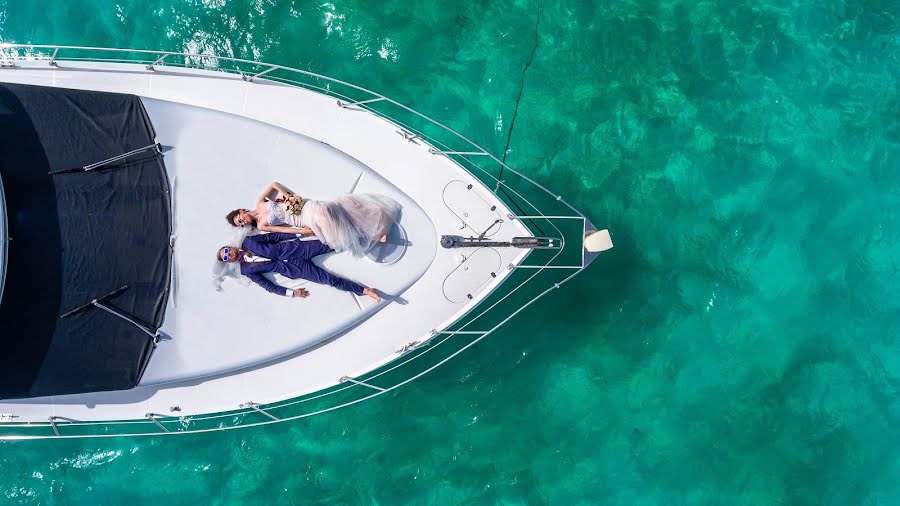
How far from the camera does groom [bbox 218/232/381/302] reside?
5758 mm

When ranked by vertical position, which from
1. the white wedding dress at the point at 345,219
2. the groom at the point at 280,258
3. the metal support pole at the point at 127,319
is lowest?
the metal support pole at the point at 127,319

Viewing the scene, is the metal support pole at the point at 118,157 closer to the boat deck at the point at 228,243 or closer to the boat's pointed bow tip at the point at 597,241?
the boat deck at the point at 228,243

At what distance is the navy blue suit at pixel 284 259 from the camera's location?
5.76 m

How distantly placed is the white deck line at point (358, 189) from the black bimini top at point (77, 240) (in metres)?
0.47

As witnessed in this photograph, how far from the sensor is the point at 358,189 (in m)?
5.96

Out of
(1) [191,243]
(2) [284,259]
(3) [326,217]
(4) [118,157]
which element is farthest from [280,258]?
(4) [118,157]

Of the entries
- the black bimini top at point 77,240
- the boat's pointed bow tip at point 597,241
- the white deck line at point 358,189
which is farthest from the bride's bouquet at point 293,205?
the boat's pointed bow tip at point 597,241

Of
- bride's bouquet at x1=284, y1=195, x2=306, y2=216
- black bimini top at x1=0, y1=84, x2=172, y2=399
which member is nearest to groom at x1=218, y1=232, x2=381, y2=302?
bride's bouquet at x1=284, y1=195, x2=306, y2=216

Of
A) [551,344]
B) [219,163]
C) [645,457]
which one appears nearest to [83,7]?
[219,163]

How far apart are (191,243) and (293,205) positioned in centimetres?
119

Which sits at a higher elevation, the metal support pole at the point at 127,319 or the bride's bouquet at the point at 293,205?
the bride's bouquet at the point at 293,205

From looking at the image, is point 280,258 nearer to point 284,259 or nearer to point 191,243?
point 284,259

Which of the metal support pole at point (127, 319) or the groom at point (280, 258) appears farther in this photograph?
the groom at point (280, 258)

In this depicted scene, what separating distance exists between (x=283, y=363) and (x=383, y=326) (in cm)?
120
